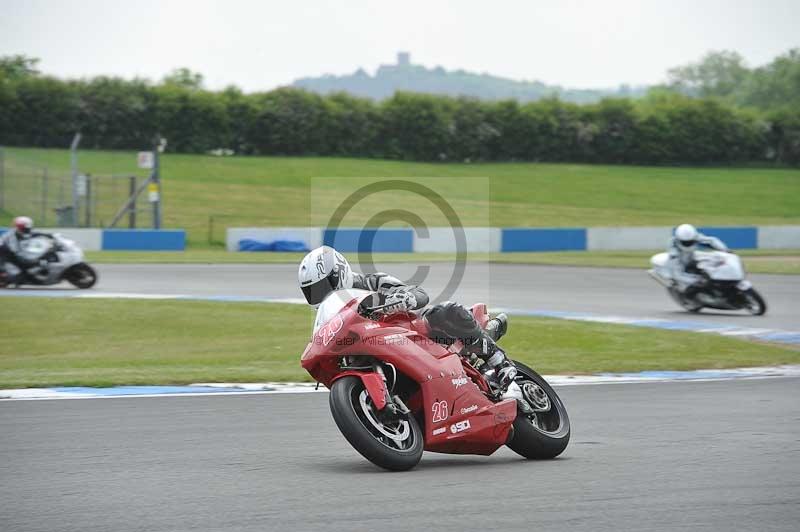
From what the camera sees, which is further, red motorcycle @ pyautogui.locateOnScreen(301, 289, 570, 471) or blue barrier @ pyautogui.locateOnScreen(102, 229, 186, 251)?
blue barrier @ pyautogui.locateOnScreen(102, 229, 186, 251)

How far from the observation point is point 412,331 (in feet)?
21.0

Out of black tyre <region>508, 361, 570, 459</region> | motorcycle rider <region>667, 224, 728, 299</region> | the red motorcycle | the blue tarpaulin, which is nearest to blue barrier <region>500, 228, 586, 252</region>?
the blue tarpaulin

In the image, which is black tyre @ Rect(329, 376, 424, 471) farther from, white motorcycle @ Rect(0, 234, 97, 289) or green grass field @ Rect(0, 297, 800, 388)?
white motorcycle @ Rect(0, 234, 97, 289)

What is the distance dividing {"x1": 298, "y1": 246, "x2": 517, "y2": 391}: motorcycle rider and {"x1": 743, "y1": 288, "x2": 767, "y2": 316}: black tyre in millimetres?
11484

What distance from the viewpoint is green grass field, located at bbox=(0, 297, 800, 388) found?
11328mm

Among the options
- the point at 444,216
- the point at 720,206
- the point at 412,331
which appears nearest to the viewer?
the point at 412,331

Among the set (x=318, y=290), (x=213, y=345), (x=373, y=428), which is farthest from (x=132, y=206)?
(x=373, y=428)

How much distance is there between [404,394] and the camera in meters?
6.44

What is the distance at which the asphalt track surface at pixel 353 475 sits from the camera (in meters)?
4.99

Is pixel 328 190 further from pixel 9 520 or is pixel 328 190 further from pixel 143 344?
pixel 9 520

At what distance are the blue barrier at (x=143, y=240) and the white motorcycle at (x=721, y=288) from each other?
19122 mm

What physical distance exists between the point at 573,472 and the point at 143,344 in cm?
878

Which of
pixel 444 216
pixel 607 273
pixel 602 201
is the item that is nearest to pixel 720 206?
pixel 602 201

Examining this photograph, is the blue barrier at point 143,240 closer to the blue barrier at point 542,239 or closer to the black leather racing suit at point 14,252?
the blue barrier at point 542,239
